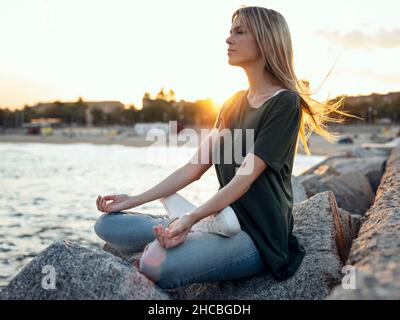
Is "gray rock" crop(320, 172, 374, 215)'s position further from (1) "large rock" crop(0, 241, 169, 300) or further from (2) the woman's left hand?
(1) "large rock" crop(0, 241, 169, 300)

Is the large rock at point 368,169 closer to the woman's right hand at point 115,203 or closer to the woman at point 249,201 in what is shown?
the woman at point 249,201

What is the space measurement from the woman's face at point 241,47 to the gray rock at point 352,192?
12.3 ft

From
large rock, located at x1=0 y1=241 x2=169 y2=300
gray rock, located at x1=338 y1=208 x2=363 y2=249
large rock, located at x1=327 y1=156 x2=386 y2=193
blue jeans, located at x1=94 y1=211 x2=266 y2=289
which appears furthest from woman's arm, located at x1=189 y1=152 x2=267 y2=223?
large rock, located at x1=327 y1=156 x2=386 y2=193

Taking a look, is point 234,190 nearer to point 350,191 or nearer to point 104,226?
point 104,226

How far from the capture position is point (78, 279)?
2312 mm

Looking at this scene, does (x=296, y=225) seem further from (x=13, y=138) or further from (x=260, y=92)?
(x=13, y=138)

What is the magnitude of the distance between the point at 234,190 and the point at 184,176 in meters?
0.63

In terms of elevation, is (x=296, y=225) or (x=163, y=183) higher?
(x=163, y=183)

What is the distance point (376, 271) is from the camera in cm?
189

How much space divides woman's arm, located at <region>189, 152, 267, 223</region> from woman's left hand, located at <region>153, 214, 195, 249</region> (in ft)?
0.18

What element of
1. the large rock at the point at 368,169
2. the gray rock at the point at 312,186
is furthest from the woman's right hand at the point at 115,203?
the large rock at the point at 368,169

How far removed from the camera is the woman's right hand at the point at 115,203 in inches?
115
